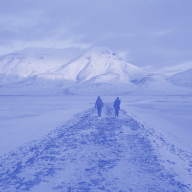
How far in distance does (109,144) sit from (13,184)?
5.00m

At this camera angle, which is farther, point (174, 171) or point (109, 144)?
point (109, 144)

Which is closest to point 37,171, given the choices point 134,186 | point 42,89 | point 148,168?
point 134,186

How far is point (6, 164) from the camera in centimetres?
761

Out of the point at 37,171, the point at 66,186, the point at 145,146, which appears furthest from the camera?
the point at 145,146

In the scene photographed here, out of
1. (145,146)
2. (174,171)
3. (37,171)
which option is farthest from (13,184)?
(145,146)

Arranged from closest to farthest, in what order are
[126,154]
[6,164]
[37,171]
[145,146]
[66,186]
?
1. [66,186]
2. [37,171]
3. [6,164]
4. [126,154]
5. [145,146]

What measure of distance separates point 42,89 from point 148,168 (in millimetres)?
195794

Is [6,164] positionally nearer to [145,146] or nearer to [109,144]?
[109,144]

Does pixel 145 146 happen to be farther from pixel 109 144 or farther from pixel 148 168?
pixel 148 168

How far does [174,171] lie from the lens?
275 inches

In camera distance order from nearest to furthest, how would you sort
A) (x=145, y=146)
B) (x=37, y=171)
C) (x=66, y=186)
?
(x=66, y=186) → (x=37, y=171) → (x=145, y=146)

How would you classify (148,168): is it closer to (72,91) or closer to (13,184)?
(13,184)

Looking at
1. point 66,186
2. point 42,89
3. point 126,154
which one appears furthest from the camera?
point 42,89

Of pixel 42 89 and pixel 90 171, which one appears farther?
pixel 42 89
